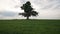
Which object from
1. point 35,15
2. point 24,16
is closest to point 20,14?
point 24,16

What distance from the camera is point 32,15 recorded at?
66.8 metres

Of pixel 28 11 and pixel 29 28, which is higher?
pixel 28 11

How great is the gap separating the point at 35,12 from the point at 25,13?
4.98 m

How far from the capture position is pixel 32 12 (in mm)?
66000

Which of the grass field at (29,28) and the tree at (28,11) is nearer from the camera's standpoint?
the grass field at (29,28)

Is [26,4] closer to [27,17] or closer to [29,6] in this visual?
[29,6]

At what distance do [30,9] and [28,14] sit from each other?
265 centimetres

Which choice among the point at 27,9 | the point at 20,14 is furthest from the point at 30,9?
the point at 20,14

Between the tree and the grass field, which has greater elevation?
the tree

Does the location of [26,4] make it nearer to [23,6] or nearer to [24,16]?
[23,6]

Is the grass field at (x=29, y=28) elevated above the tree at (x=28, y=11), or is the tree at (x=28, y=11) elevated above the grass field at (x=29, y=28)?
the tree at (x=28, y=11)

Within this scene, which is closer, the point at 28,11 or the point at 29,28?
the point at 29,28

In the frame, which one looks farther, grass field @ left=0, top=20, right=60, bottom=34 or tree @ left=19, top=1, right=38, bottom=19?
tree @ left=19, top=1, right=38, bottom=19

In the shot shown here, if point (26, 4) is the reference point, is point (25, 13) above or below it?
below
